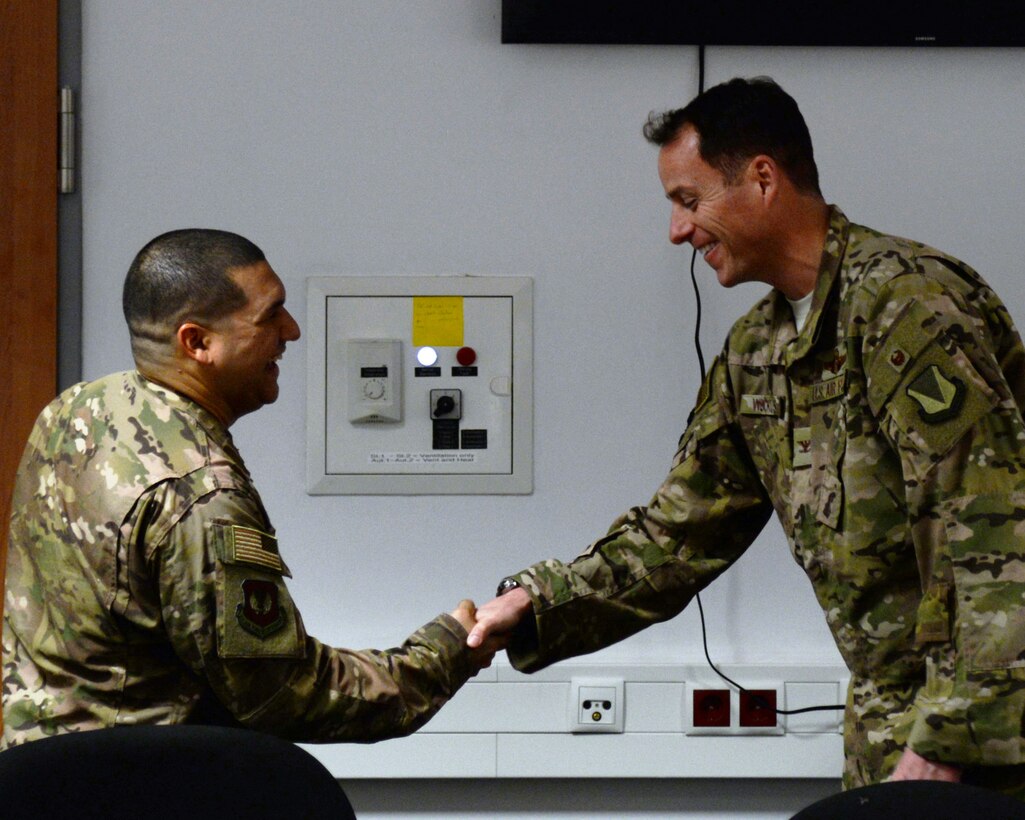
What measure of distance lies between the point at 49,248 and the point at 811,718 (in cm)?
185

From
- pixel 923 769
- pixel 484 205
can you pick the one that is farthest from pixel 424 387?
pixel 923 769

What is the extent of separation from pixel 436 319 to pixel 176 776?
4.83ft

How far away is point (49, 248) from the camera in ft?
8.50

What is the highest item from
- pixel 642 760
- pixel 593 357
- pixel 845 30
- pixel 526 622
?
pixel 845 30

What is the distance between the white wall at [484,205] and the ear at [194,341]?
0.88 m

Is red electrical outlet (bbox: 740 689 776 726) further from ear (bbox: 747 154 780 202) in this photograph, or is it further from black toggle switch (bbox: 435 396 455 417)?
ear (bbox: 747 154 780 202)

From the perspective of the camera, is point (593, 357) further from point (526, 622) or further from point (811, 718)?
point (811, 718)

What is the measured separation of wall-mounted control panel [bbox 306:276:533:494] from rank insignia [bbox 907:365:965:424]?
1.13 meters

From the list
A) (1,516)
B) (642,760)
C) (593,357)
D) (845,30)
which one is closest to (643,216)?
(593,357)

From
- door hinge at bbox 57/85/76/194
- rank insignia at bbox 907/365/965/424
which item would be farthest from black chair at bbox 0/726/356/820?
door hinge at bbox 57/85/76/194

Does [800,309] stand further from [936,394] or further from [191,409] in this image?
[191,409]

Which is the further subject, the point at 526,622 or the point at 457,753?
the point at 457,753

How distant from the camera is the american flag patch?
62.1 inches

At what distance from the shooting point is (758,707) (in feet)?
8.42
